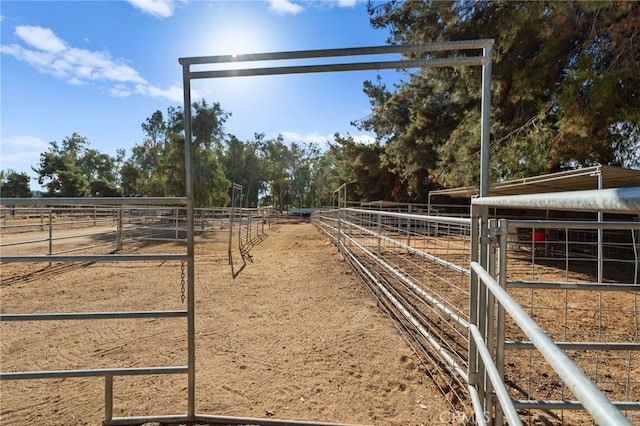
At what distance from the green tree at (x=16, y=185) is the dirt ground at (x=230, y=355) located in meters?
38.0

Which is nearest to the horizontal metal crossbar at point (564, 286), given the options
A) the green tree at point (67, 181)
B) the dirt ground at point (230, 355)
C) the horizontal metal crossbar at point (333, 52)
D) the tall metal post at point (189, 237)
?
the dirt ground at point (230, 355)

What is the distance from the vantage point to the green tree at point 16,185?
105ft

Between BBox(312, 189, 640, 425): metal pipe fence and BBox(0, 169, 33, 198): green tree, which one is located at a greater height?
BBox(0, 169, 33, 198): green tree

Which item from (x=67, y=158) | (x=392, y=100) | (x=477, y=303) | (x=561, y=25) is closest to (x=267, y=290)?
(x=477, y=303)

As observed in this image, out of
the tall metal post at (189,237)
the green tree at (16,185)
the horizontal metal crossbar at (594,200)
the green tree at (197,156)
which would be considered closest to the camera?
the horizontal metal crossbar at (594,200)

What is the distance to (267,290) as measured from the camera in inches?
184

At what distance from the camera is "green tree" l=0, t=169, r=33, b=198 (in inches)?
1266

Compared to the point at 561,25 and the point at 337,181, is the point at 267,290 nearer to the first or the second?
the point at 561,25

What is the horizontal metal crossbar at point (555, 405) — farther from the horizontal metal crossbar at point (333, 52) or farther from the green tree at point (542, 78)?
the green tree at point (542, 78)

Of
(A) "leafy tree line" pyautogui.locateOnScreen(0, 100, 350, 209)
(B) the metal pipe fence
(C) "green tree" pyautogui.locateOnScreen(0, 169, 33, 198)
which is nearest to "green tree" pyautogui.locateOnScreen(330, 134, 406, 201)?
(A) "leafy tree line" pyautogui.locateOnScreen(0, 100, 350, 209)

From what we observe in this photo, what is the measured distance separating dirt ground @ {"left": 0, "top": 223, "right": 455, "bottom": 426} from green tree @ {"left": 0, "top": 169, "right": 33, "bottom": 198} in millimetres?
38028

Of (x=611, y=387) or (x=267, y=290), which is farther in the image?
(x=267, y=290)

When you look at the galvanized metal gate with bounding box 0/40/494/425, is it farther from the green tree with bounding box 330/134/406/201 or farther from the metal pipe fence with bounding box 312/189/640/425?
the green tree with bounding box 330/134/406/201

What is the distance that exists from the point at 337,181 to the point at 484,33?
24.7 m
